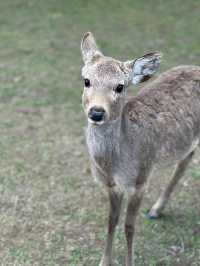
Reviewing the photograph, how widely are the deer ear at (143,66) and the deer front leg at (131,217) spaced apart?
3.29 ft

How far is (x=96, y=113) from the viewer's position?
3.92 m

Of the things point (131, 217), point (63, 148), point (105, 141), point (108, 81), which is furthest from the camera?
point (63, 148)

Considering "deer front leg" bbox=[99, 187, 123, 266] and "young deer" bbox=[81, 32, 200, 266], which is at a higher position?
"young deer" bbox=[81, 32, 200, 266]

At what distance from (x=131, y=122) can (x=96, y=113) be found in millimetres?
802

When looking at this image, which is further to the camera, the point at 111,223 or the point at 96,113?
the point at 111,223

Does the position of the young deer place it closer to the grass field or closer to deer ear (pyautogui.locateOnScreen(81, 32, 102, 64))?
deer ear (pyautogui.locateOnScreen(81, 32, 102, 64))

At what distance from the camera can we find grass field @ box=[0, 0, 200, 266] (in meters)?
5.25

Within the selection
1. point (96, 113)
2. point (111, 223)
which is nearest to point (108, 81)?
point (96, 113)

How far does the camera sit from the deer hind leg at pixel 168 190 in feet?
18.7

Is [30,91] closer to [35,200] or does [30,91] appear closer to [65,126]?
[65,126]

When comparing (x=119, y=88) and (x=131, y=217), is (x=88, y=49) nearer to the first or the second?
(x=119, y=88)

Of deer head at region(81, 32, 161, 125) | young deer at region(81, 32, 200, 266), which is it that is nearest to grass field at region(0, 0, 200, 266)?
young deer at region(81, 32, 200, 266)

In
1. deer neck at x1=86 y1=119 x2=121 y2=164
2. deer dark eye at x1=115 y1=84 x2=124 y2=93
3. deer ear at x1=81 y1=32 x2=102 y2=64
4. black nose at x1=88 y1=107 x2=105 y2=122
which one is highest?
deer ear at x1=81 y1=32 x2=102 y2=64

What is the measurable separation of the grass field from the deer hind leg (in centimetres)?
11
